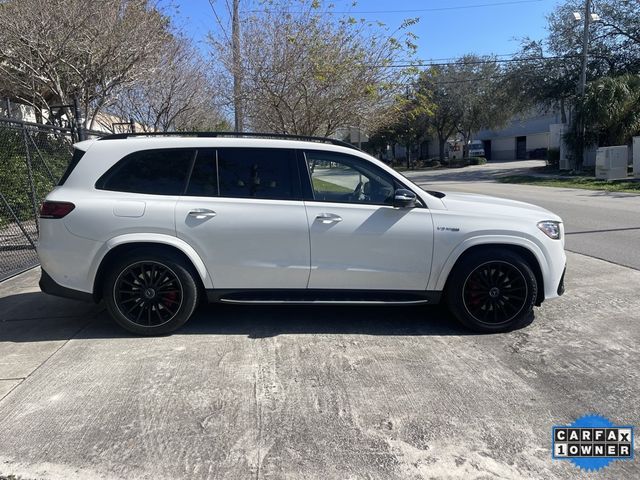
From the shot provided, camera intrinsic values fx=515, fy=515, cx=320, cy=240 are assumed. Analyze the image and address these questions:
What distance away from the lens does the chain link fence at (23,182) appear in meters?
8.30

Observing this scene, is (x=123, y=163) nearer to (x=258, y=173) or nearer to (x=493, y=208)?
(x=258, y=173)

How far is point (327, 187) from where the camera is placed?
16.1 ft

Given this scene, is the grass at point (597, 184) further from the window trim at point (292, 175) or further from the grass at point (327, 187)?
the window trim at point (292, 175)

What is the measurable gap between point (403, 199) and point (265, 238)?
1289 mm

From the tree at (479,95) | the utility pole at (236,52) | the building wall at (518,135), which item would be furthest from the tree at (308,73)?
the building wall at (518,135)

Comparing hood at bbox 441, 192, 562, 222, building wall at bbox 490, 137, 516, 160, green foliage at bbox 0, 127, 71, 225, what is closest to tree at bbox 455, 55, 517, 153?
building wall at bbox 490, 137, 516, 160

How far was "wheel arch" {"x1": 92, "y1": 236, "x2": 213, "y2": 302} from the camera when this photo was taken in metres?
4.60

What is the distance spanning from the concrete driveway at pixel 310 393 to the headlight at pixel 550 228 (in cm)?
90

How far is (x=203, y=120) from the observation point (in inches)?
1172

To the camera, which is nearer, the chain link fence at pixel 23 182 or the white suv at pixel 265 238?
the white suv at pixel 265 238

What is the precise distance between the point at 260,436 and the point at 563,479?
1735 millimetres

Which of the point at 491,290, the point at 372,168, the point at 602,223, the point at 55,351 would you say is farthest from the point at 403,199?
the point at 602,223

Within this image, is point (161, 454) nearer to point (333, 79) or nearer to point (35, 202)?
point (35, 202)

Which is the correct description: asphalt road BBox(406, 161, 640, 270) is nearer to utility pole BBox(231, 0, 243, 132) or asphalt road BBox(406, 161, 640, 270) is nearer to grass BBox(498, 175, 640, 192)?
grass BBox(498, 175, 640, 192)
